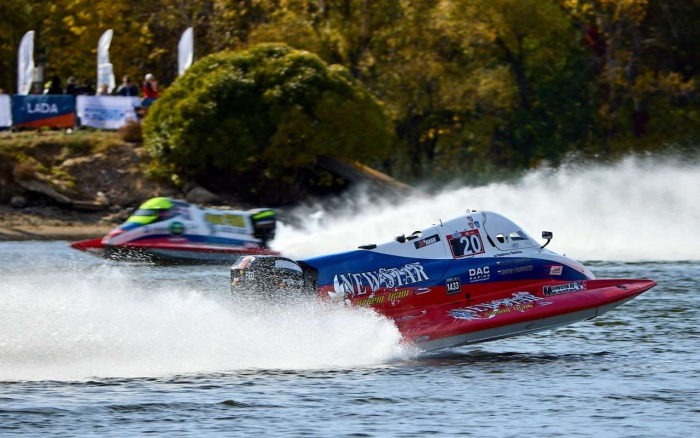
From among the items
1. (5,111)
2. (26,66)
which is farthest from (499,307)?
(26,66)

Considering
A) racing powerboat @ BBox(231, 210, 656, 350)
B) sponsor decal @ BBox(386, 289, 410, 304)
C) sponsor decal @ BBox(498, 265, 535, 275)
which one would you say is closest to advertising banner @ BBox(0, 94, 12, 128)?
racing powerboat @ BBox(231, 210, 656, 350)

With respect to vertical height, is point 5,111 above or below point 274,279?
above

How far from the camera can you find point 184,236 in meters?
27.8

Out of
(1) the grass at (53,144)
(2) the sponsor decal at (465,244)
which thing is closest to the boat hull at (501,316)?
(2) the sponsor decal at (465,244)

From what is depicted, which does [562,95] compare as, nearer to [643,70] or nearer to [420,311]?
[643,70]

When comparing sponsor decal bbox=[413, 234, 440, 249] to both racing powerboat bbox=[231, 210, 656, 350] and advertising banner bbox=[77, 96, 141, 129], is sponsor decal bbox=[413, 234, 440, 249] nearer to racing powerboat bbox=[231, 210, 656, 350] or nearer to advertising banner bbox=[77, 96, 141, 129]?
racing powerboat bbox=[231, 210, 656, 350]

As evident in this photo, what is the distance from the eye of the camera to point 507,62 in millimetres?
49219

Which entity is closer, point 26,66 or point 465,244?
point 465,244

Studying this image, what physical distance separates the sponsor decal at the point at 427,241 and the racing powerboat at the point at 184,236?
11.7 m

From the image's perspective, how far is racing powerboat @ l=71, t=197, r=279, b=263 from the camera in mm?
27562

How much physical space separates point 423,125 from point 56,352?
3531 cm

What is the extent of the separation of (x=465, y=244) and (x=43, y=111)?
26152mm

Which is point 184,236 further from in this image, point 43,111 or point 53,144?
point 43,111

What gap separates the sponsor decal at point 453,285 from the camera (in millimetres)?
16203
